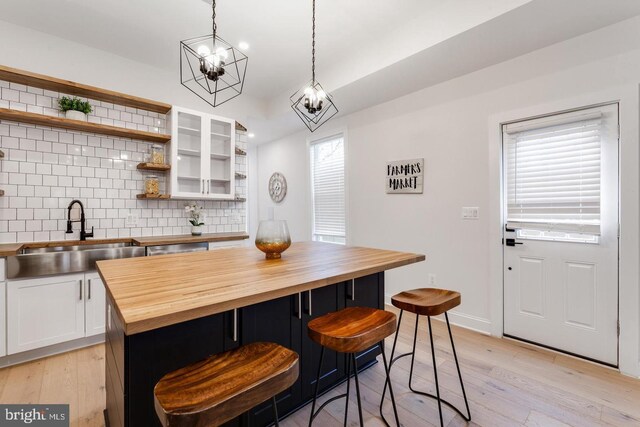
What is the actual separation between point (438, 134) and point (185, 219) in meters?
3.22

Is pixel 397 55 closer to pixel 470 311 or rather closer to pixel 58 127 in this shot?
pixel 470 311

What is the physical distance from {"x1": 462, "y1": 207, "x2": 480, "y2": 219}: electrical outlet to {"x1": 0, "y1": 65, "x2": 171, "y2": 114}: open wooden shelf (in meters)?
3.46

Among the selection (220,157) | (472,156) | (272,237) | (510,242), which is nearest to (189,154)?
(220,157)

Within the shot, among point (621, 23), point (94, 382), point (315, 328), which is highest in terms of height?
point (621, 23)

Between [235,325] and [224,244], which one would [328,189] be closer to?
[224,244]

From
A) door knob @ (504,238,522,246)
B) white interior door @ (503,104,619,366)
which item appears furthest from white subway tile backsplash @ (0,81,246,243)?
white interior door @ (503,104,619,366)

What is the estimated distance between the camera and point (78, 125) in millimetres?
2854

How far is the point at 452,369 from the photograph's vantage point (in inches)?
88.7

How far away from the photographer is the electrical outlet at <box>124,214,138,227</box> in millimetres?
3352

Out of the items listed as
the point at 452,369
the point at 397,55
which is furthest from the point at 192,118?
the point at 452,369

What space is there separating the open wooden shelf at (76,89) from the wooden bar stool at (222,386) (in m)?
3.16

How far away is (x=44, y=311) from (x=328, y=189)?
3457 mm

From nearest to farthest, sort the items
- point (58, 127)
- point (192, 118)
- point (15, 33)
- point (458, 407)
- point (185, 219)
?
point (458, 407), point (15, 33), point (58, 127), point (192, 118), point (185, 219)

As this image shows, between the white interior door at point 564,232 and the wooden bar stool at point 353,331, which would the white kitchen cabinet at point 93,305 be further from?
the white interior door at point 564,232
